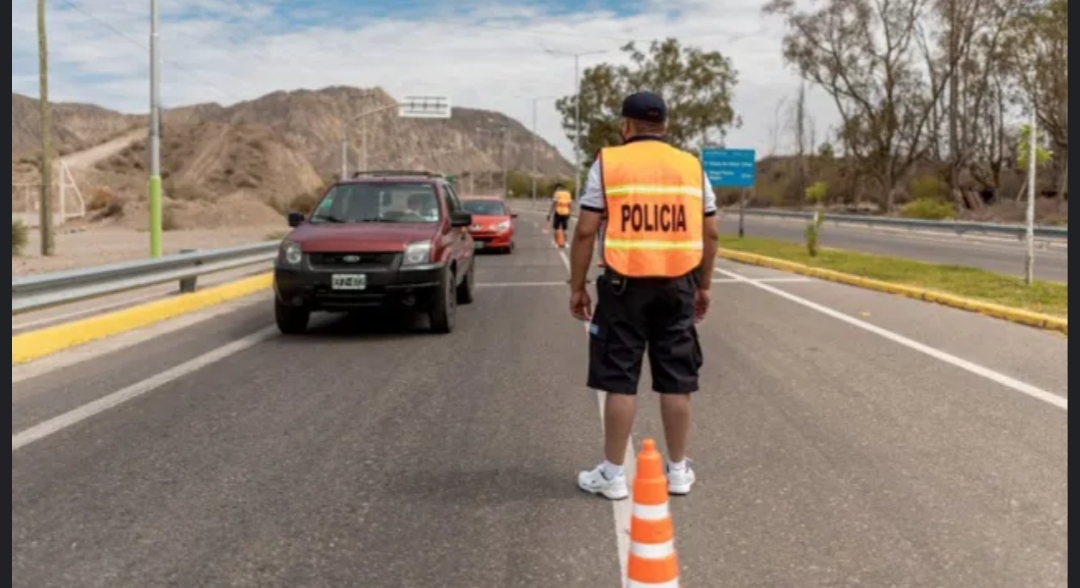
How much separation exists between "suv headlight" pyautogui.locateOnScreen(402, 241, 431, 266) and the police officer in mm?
5302

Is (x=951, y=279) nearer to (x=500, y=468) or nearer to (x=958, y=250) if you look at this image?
→ (x=958, y=250)

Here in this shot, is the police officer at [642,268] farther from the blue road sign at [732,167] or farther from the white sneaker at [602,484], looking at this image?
the blue road sign at [732,167]

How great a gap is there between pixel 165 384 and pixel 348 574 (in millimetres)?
4352

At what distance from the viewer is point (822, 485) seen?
505 centimetres

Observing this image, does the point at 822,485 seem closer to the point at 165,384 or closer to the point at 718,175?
the point at 165,384

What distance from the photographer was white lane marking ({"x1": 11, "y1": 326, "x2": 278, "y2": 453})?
6141 millimetres

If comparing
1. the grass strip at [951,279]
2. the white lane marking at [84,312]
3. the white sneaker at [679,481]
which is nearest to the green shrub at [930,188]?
the grass strip at [951,279]

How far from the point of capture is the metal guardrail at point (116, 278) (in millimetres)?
8953

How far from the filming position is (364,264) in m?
10.0

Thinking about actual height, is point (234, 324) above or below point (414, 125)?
below

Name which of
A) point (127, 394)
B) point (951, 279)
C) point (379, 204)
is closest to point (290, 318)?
point (379, 204)

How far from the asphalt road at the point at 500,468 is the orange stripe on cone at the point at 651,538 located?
628mm

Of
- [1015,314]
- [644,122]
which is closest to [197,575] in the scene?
[644,122]

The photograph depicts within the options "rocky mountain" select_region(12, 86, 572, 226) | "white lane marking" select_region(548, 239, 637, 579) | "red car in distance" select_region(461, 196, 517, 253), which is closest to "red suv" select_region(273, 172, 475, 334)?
"white lane marking" select_region(548, 239, 637, 579)
